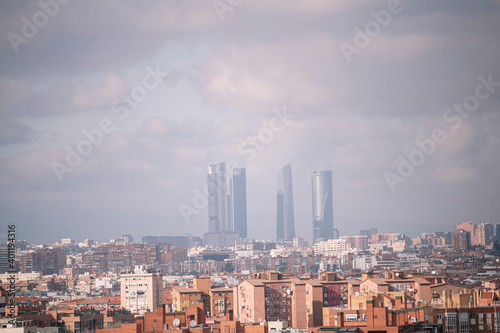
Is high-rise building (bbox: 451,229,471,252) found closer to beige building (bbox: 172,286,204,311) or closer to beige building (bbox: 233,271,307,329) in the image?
beige building (bbox: 233,271,307,329)

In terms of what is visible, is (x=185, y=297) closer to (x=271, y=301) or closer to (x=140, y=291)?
(x=271, y=301)

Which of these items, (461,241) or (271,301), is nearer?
(271,301)

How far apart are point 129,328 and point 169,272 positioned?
143 meters

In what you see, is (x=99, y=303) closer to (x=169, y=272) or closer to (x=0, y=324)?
(x=0, y=324)

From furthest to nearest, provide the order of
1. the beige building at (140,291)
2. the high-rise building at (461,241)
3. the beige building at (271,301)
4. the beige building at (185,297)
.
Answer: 1. the high-rise building at (461,241)
2. the beige building at (140,291)
3. the beige building at (185,297)
4. the beige building at (271,301)

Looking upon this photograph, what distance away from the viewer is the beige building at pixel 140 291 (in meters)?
74.6

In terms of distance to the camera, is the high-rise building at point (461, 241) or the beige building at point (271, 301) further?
the high-rise building at point (461, 241)

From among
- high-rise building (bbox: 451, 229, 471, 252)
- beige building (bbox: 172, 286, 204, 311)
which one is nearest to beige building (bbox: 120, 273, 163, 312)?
beige building (bbox: 172, 286, 204, 311)

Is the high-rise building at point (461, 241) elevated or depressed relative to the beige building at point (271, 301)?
elevated

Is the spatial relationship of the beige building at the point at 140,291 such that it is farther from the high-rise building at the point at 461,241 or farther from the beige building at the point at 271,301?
the high-rise building at the point at 461,241

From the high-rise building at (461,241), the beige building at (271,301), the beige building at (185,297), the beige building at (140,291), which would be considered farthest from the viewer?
the high-rise building at (461,241)

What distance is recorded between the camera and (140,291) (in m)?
75.8

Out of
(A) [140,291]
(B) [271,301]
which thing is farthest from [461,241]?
(B) [271,301]

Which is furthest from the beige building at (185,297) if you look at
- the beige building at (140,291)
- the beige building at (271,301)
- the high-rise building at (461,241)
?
the high-rise building at (461,241)
